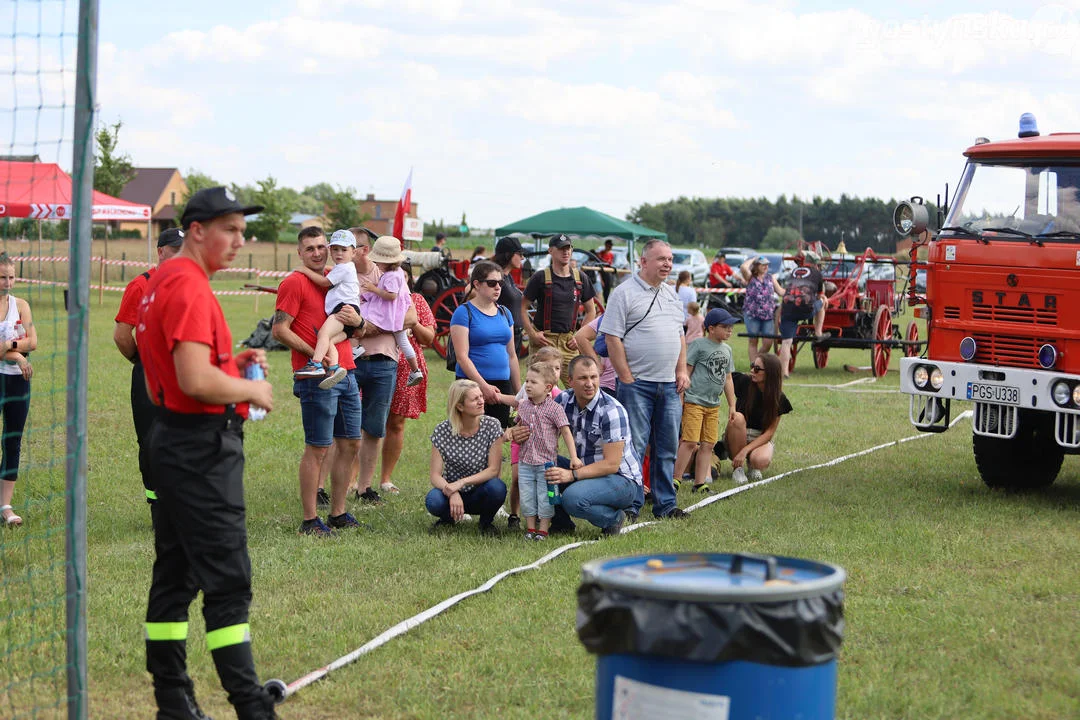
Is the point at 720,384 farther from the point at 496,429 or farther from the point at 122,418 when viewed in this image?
the point at 122,418

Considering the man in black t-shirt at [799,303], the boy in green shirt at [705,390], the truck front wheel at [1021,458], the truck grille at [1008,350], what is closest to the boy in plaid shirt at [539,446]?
the boy in green shirt at [705,390]

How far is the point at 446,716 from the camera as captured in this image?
4.55 m

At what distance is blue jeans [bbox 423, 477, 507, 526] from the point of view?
7520mm

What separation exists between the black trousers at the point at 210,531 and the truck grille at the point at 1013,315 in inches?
240

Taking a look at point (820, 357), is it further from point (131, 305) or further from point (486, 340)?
point (131, 305)

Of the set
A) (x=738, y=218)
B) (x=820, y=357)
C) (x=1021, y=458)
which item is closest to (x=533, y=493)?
(x=1021, y=458)

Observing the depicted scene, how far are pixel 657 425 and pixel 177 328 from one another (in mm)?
4692

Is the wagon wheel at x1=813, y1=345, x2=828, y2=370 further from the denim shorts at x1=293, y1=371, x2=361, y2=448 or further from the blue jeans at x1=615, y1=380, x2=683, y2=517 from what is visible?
the denim shorts at x1=293, y1=371, x2=361, y2=448

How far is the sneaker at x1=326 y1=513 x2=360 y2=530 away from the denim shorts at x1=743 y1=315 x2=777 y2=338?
1069 centimetres

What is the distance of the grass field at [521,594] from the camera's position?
15.6ft

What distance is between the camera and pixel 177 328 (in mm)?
3873

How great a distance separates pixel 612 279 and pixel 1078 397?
18669 millimetres

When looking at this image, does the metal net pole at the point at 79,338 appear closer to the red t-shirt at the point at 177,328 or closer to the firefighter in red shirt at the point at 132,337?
the red t-shirt at the point at 177,328

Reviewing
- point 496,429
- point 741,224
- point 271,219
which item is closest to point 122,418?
point 496,429
